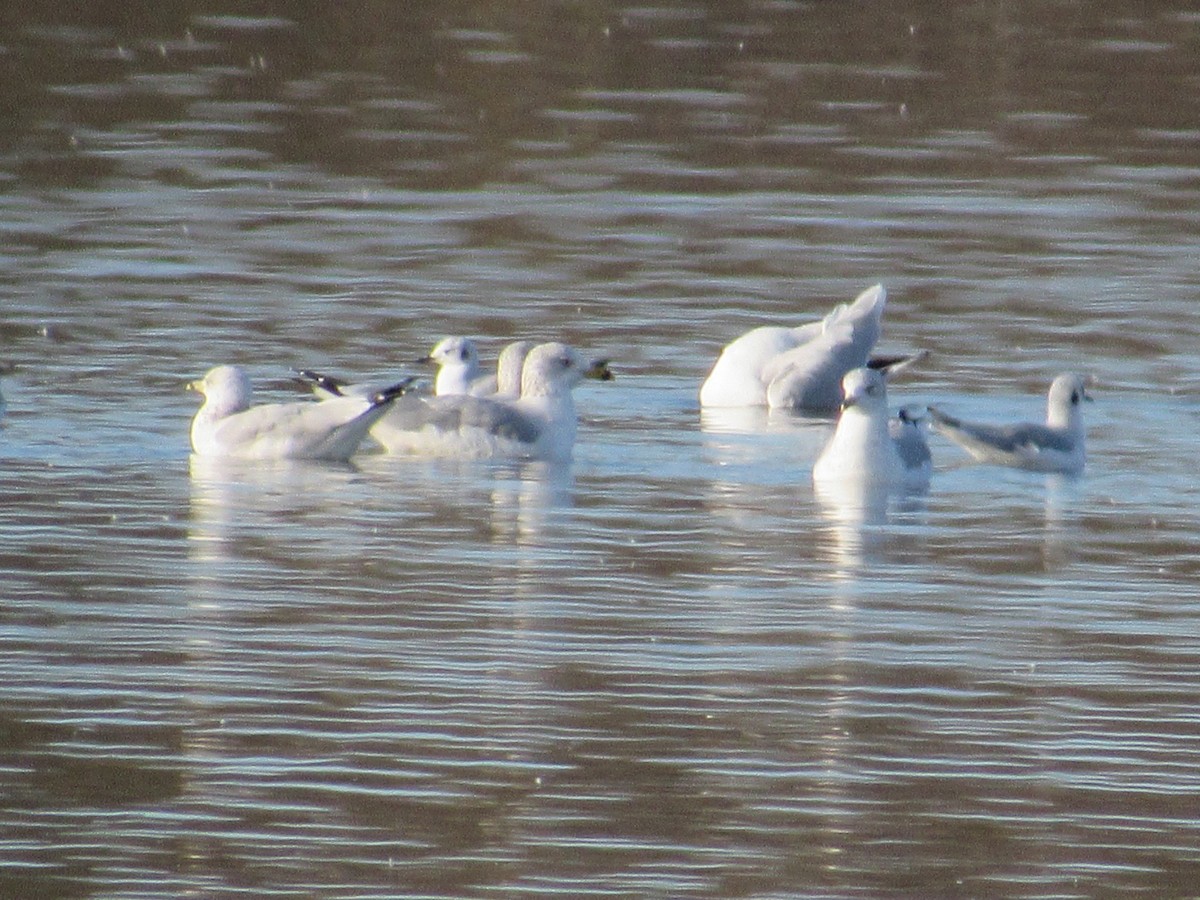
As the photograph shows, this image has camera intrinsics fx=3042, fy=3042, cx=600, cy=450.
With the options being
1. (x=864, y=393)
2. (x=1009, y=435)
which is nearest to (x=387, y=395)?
(x=864, y=393)

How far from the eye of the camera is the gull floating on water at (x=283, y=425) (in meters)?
13.9

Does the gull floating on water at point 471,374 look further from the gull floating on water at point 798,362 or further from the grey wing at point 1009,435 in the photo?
the grey wing at point 1009,435

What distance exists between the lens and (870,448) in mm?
13555

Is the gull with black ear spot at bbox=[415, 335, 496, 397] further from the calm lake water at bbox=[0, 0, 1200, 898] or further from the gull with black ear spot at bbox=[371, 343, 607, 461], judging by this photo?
the gull with black ear spot at bbox=[371, 343, 607, 461]

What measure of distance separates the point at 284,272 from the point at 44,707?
10.5 meters

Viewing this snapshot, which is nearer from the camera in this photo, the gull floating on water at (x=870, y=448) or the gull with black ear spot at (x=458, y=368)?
the gull floating on water at (x=870, y=448)

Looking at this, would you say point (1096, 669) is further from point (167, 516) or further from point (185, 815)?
point (167, 516)

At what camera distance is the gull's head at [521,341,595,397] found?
1448 cm

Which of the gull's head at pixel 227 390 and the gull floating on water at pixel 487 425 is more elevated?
the gull's head at pixel 227 390

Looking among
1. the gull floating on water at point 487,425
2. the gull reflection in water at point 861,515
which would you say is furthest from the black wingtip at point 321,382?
the gull reflection in water at point 861,515

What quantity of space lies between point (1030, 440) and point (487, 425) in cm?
254

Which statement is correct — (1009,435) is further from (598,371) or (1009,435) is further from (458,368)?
(458,368)

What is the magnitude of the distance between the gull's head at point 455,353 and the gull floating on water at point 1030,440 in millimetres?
2684

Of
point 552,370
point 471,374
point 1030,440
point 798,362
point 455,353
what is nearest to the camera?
point 1030,440
